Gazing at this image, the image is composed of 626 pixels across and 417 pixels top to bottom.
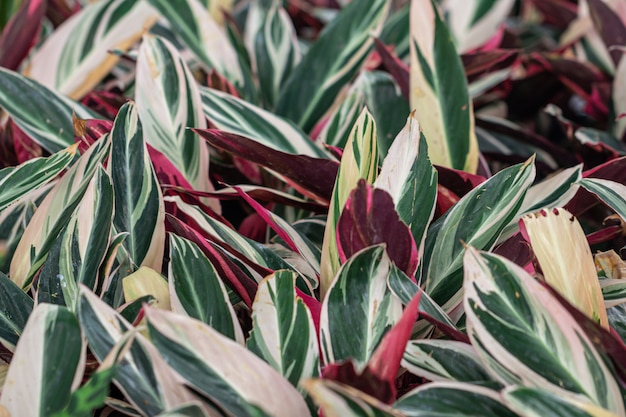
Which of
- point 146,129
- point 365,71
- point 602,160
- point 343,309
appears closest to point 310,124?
point 365,71

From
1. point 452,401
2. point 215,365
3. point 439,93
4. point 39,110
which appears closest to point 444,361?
point 452,401

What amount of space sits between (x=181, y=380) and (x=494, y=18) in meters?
0.92

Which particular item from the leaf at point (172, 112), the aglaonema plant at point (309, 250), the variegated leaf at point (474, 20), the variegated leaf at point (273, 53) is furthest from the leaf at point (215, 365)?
the variegated leaf at point (474, 20)

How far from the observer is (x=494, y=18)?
1.21 m

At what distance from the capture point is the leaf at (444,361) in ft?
1.73

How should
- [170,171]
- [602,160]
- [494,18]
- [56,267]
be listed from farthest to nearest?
[494,18] < [602,160] < [170,171] < [56,267]

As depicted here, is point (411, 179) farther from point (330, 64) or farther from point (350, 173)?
point (330, 64)

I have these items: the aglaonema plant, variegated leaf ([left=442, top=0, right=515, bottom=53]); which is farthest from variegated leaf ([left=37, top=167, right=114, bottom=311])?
variegated leaf ([left=442, top=0, right=515, bottom=53])

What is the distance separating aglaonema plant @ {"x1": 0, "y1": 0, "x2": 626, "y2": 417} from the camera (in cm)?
49

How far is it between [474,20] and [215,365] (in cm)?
89

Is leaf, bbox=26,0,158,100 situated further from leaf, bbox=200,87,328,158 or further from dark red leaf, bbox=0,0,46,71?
leaf, bbox=200,87,328,158

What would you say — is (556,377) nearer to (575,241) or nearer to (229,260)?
(575,241)

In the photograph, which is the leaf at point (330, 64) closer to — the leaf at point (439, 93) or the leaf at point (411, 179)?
the leaf at point (439, 93)

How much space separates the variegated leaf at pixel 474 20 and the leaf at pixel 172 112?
56 cm
